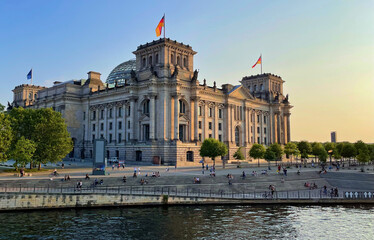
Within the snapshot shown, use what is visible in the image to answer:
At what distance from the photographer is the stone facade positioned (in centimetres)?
7600

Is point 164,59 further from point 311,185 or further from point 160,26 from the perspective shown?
point 311,185

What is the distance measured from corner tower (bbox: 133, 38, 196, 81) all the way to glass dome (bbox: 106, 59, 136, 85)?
93.5ft

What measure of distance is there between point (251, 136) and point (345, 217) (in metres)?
68.7

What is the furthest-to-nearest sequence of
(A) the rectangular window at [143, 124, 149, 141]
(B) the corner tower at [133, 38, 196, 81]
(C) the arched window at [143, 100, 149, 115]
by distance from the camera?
(A) the rectangular window at [143, 124, 149, 141], (C) the arched window at [143, 100, 149, 115], (B) the corner tower at [133, 38, 196, 81]

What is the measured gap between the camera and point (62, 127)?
59938 mm

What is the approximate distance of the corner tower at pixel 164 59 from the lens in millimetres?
77750

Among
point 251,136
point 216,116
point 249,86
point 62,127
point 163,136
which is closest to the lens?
point 62,127

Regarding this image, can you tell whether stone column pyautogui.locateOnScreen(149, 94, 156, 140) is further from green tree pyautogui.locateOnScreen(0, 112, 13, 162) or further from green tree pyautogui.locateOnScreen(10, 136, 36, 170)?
green tree pyautogui.locateOnScreen(0, 112, 13, 162)

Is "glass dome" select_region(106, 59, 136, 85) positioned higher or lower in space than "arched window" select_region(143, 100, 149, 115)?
higher

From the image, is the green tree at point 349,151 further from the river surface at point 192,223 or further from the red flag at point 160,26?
Answer: the red flag at point 160,26

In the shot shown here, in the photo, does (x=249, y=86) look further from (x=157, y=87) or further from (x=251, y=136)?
(x=157, y=87)

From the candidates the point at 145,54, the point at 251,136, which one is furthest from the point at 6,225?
the point at 251,136

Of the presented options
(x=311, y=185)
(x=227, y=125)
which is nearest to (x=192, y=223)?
(x=311, y=185)

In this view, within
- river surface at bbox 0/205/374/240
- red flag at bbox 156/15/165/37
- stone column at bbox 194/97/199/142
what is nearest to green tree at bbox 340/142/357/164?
stone column at bbox 194/97/199/142
